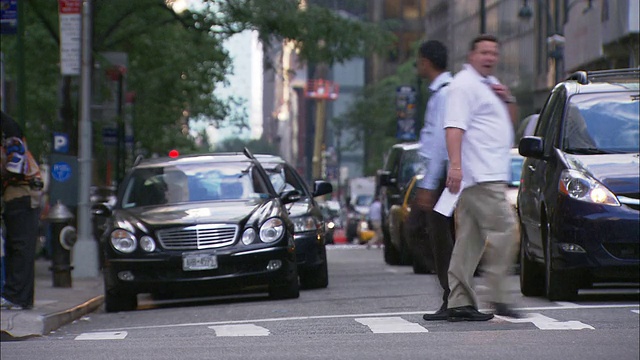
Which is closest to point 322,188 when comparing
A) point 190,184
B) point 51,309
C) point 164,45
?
point 190,184

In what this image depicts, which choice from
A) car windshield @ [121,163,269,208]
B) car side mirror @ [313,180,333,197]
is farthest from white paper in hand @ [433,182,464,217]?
car side mirror @ [313,180,333,197]

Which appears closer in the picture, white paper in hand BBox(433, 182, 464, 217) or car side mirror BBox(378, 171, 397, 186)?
white paper in hand BBox(433, 182, 464, 217)

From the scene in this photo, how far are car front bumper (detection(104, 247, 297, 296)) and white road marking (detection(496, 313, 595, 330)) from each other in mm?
4671

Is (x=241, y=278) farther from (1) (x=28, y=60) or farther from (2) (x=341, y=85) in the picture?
(2) (x=341, y=85)

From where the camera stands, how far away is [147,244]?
53.2 feet

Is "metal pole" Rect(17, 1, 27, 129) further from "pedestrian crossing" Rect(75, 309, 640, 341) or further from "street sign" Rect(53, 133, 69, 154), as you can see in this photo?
"pedestrian crossing" Rect(75, 309, 640, 341)

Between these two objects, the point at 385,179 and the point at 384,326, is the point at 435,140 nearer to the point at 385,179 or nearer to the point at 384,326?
the point at 384,326

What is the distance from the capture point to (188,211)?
16.7 meters

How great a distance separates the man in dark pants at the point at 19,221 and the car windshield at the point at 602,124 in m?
4.51

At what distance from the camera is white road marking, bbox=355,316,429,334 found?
11.2 meters

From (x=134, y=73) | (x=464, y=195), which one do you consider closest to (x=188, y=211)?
(x=464, y=195)

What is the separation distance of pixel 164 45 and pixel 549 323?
2924 centimetres

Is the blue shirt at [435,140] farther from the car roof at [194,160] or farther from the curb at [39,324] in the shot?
the car roof at [194,160]

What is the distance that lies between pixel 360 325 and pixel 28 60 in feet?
91.5
